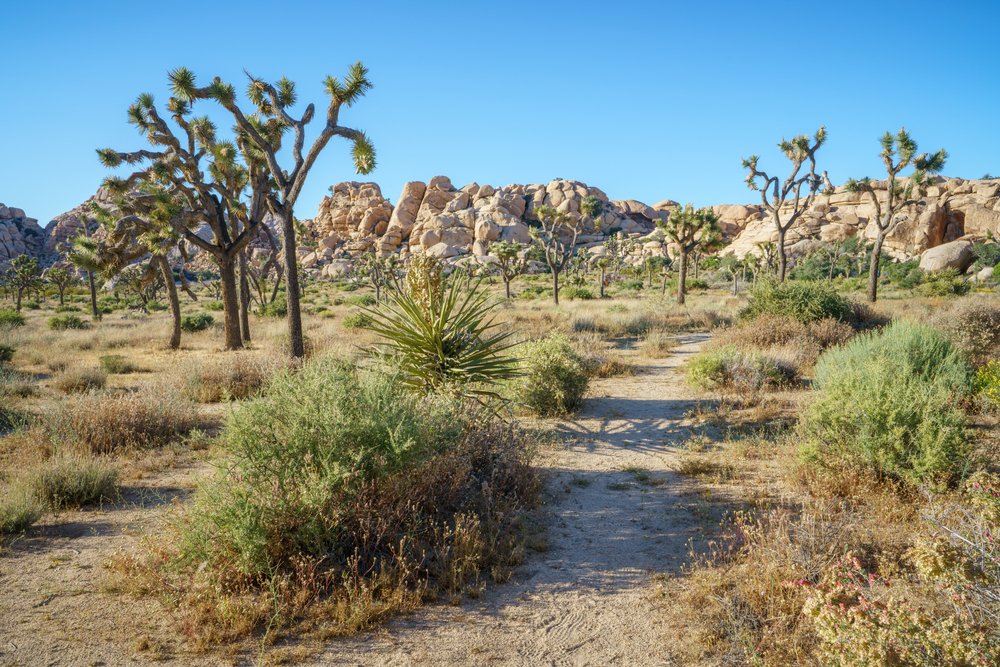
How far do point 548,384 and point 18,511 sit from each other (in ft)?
21.8

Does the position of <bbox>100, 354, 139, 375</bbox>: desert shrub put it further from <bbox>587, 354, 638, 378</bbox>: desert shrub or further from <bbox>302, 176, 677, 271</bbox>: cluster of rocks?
<bbox>302, 176, 677, 271</bbox>: cluster of rocks

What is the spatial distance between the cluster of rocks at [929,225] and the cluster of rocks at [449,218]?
1111 inches

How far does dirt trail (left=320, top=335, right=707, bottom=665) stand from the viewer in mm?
3357

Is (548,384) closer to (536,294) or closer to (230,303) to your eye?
(230,303)

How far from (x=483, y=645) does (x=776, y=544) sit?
84.3 inches

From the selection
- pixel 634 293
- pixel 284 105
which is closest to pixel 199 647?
pixel 284 105

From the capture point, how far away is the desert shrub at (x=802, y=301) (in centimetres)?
1449

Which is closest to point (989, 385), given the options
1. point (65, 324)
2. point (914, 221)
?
point (65, 324)

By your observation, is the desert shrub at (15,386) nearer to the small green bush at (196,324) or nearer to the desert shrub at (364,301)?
the desert shrub at (364,301)

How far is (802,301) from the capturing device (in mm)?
Result: 14711

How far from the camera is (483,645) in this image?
11.2 feet

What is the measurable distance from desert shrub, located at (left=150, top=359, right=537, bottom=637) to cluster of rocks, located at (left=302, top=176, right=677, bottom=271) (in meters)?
81.4

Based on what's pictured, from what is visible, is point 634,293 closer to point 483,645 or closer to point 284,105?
point 284,105

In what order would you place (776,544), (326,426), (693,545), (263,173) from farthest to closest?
1. (263,173)
2. (693,545)
3. (326,426)
4. (776,544)
